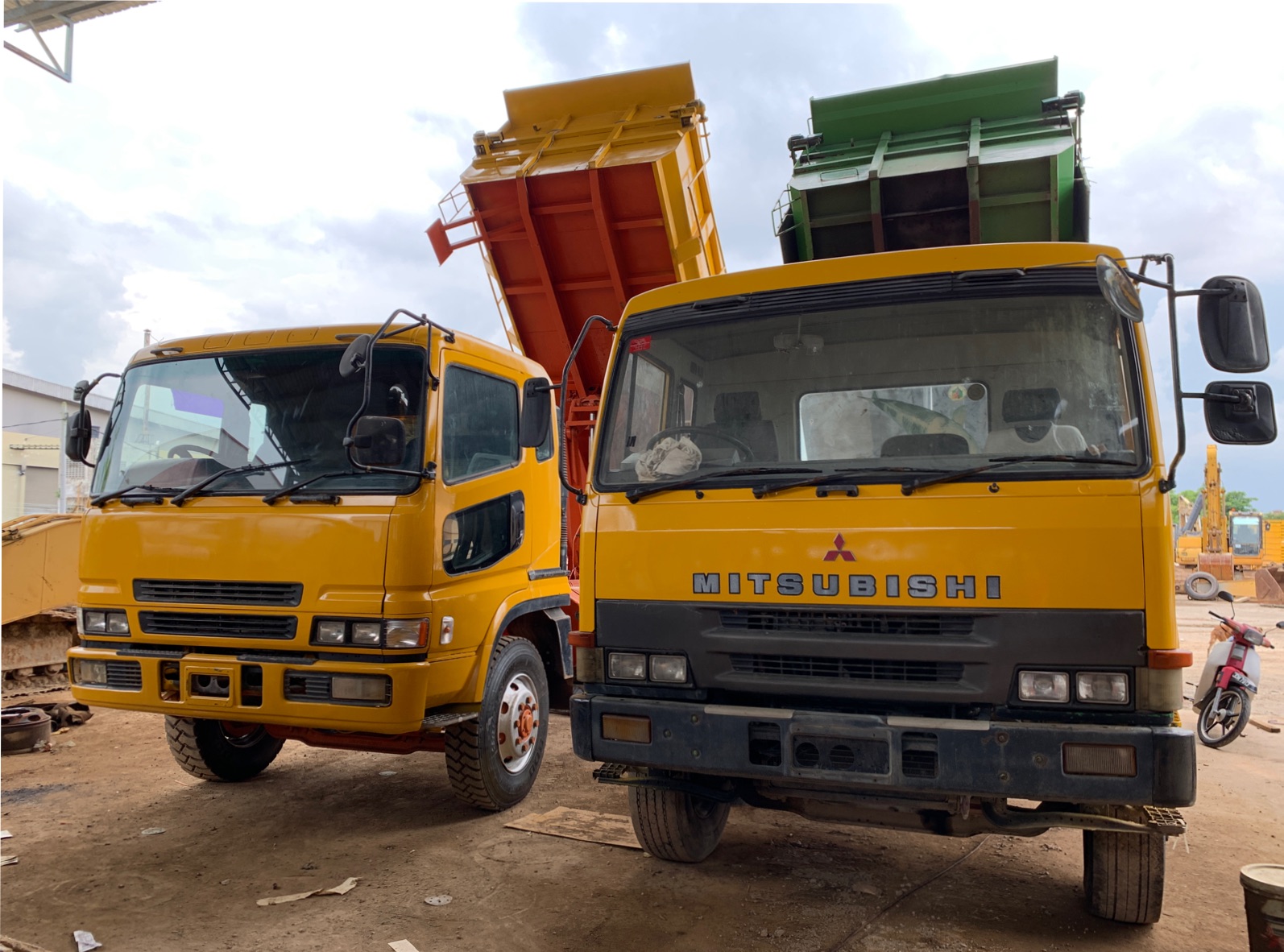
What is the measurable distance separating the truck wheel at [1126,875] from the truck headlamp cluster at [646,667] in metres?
1.72

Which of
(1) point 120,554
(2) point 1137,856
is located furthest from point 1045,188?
(1) point 120,554

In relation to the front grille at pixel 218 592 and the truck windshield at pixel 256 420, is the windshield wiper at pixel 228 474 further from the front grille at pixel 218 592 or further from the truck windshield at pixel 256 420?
the front grille at pixel 218 592

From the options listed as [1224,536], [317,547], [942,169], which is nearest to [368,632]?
[317,547]

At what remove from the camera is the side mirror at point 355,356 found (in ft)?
13.7

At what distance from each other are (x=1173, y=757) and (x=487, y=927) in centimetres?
261

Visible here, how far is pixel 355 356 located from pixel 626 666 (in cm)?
197

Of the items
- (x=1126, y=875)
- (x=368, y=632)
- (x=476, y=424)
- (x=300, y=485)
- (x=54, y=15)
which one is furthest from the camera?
(x=54, y=15)

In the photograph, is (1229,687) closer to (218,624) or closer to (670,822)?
(670,822)

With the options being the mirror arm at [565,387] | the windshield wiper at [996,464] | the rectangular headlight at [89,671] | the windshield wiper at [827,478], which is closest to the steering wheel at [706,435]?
the windshield wiper at [827,478]

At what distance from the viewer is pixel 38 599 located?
7949mm

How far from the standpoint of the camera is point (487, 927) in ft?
11.9

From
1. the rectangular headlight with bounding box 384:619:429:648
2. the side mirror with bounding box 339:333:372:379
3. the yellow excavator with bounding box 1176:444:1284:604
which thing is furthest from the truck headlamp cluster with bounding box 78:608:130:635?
the yellow excavator with bounding box 1176:444:1284:604

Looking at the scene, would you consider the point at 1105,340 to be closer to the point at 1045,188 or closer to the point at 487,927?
the point at 1045,188

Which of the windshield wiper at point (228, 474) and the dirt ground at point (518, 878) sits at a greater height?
the windshield wiper at point (228, 474)
